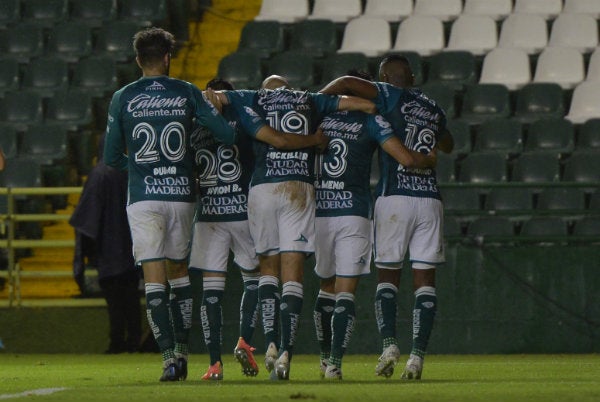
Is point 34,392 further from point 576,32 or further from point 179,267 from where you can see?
point 576,32

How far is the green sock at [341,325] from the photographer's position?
8898mm

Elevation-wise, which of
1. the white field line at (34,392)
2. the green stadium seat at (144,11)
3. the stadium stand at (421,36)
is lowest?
the white field line at (34,392)

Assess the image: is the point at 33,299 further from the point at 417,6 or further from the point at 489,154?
the point at 417,6

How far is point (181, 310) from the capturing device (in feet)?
29.4

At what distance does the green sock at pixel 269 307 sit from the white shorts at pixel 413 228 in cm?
90

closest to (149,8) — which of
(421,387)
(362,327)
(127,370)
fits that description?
(362,327)

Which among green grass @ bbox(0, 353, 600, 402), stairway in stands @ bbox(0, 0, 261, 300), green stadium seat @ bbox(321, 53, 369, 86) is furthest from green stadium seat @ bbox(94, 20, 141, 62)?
green grass @ bbox(0, 353, 600, 402)

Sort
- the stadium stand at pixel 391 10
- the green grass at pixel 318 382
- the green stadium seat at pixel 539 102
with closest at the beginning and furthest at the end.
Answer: the green grass at pixel 318 382 → the green stadium seat at pixel 539 102 → the stadium stand at pixel 391 10

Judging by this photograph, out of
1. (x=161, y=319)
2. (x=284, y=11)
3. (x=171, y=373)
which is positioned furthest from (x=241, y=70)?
(x=171, y=373)

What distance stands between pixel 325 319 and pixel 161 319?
1.36 m

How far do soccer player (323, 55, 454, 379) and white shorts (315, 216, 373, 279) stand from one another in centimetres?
22

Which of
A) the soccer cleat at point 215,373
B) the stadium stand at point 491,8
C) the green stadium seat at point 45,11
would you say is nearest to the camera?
the soccer cleat at point 215,373

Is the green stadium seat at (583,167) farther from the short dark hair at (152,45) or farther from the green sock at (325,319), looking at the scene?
the short dark hair at (152,45)

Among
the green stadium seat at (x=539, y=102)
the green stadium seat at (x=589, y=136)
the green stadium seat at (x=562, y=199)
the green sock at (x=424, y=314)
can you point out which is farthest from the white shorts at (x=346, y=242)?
the green stadium seat at (x=539, y=102)
